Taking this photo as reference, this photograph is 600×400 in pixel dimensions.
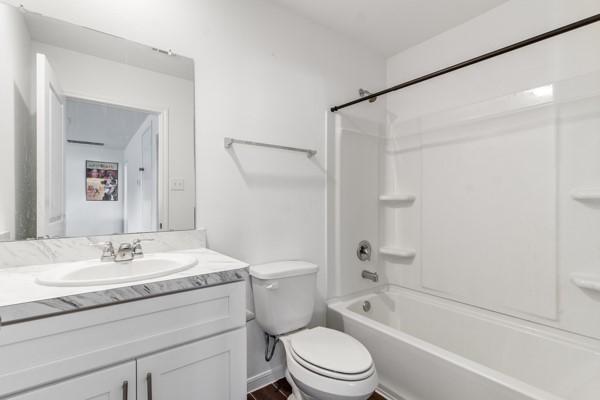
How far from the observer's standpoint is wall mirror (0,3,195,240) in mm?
1102

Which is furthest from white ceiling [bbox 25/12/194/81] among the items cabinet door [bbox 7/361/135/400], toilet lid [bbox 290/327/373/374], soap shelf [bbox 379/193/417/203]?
soap shelf [bbox 379/193/417/203]

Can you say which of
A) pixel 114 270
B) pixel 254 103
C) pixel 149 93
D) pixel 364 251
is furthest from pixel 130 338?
pixel 364 251

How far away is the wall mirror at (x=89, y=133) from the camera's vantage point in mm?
1102

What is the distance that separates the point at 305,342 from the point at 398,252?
113 centimetres

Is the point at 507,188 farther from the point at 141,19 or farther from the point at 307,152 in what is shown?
the point at 141,19

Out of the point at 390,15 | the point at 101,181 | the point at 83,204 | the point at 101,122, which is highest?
the point at 390,15

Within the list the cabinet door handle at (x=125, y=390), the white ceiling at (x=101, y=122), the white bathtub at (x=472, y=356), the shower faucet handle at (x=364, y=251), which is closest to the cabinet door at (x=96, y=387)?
the cabinet door handle at (x=125, y=390)

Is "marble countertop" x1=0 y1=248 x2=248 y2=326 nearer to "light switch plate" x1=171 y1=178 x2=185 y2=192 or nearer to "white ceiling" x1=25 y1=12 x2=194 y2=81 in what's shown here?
"light switch plate" x1=171 y1=178 x2=185 y2=192

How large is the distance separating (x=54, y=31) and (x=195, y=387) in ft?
4.84

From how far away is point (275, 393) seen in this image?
167 cm

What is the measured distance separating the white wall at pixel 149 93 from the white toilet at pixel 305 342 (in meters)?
0.55

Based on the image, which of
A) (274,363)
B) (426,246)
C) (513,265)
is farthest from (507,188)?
(274,363)

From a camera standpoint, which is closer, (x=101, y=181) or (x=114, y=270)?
(x=114, y=270)

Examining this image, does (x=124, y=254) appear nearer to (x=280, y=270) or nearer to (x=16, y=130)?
(x=16, y=130)
